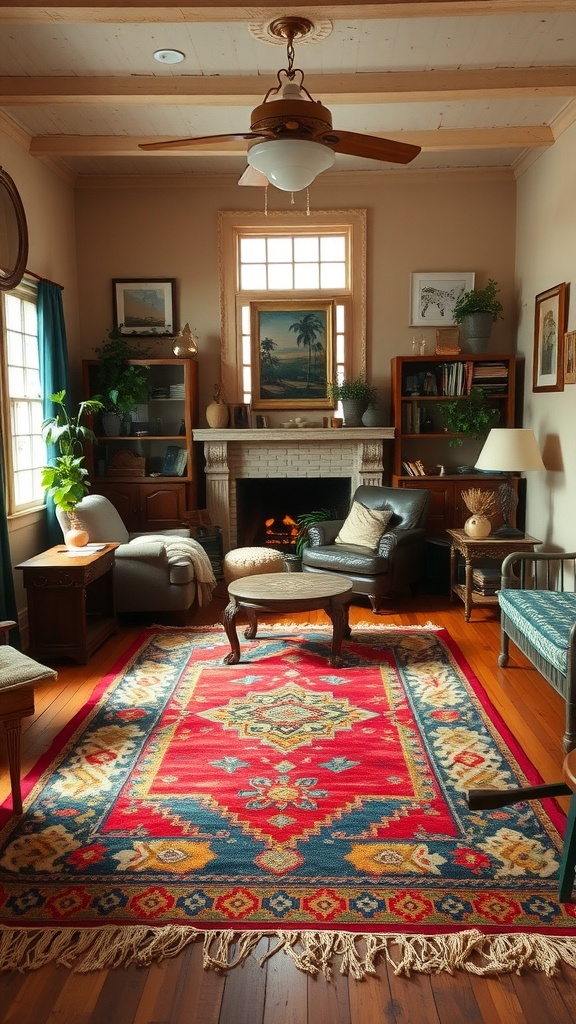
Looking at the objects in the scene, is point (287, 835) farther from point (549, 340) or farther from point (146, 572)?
point (549, 340)

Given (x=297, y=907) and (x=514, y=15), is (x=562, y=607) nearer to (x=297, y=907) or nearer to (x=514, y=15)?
(x=297, y=907)

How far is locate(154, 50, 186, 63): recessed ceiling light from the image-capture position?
14.2 feet

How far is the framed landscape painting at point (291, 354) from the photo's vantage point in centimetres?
687

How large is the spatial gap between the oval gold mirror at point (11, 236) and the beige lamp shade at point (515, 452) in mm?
3276

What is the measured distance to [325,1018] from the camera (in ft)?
6.48

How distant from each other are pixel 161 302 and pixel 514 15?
3691 mm

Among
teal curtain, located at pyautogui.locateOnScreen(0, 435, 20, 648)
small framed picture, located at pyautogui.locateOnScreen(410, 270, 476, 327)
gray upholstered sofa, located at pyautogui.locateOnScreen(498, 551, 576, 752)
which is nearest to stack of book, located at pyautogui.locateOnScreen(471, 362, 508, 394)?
small framed picture, located at pyautogui.locateOnScreen(410, 270, 476, 327)

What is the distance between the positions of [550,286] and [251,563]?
2959 millimetres

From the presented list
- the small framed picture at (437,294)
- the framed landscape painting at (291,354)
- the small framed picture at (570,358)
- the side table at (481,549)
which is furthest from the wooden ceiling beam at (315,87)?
the side table at (481,549)

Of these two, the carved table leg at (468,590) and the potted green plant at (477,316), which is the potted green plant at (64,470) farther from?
the potted green plant at (477,316)

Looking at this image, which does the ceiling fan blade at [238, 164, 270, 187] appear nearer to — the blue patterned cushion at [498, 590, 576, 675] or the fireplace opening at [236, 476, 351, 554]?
the blue patterned cushion at [498, 590, 576, 675]

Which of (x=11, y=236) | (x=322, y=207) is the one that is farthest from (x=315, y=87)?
(x=322, y=207)

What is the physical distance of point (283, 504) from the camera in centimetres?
742

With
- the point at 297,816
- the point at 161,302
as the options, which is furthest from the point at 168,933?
the point at 161,302
